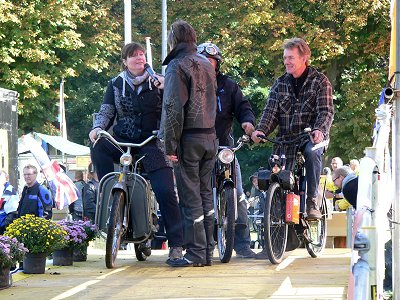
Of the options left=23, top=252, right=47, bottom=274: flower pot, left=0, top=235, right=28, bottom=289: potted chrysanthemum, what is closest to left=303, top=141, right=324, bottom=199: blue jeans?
left=23, top=252, right=47, bottom=274: flower pot

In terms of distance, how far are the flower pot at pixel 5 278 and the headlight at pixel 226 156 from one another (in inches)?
97.4

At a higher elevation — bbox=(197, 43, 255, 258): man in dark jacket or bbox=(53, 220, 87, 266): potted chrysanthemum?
bbox=(197, 43, 255, 258): man in dark jacket

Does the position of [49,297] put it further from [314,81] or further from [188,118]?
[314,81]

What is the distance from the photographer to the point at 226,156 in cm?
1029

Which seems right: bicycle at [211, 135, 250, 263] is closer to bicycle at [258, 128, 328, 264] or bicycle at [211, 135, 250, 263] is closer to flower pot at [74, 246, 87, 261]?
bicycle at [258, 128, 328, 264]

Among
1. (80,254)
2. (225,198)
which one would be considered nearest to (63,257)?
(80,254)

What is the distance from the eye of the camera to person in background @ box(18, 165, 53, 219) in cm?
1519

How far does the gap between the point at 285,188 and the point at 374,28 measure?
2833 centimetres

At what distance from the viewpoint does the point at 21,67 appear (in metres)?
39.3

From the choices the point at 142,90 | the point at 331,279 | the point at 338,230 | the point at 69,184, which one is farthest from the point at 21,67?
the point at 331,279

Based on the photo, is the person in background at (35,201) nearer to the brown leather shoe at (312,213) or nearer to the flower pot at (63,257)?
the flower pot at (63,257)

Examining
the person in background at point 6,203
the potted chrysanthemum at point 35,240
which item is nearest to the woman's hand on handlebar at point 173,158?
the potted chrysanthemum at point 35,240

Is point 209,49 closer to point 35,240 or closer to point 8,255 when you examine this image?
point 35,240

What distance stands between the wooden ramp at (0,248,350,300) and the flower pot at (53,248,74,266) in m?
0.08
